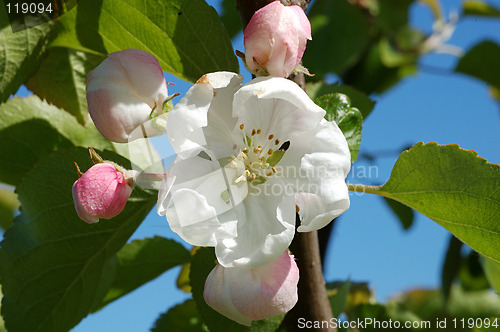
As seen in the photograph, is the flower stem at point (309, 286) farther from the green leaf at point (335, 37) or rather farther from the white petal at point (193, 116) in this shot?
the green leaf at point (335, 37)

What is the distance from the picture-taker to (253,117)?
Answer: 2.76 ft

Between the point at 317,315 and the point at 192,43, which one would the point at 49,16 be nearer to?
the point at 192,43

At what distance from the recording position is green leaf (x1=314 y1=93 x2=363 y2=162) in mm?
938

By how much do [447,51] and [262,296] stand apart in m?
2.77

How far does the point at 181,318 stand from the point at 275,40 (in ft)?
2.84

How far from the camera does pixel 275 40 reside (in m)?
0.74

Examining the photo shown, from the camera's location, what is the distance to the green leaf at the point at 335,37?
208 cm

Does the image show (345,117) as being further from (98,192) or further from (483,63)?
(483,63)

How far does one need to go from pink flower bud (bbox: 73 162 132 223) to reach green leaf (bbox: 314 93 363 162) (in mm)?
371

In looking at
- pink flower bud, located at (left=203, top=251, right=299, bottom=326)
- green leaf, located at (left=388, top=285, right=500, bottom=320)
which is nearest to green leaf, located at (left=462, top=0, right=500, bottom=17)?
green leaf, located at (left=388, top=285, right=500, bottom=320)

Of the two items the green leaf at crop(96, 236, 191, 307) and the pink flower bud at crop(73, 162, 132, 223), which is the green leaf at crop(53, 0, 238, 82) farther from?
the green leaf at crop(96, 236, 191, 307)

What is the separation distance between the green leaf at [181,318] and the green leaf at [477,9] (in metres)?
2.55

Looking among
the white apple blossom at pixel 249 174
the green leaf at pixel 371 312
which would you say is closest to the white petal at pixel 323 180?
the white apple blossom at pixel 249 174

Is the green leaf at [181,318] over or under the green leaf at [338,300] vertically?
under
